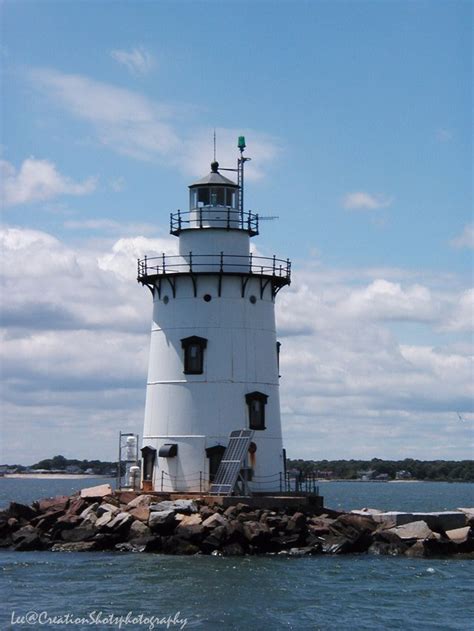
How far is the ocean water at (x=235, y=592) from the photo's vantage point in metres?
25.1

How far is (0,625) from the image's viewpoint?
25.0 metres

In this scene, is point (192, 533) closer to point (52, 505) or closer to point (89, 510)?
point (89, 510)

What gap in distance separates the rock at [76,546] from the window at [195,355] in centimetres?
635

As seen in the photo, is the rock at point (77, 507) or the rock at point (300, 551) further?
the rock at point (77, 507)

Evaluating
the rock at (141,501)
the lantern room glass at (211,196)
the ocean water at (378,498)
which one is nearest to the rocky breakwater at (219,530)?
the rock at (141,501)

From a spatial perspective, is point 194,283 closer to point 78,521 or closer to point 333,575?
point 78,521

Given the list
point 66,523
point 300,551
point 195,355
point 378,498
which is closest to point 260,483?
point 195,355

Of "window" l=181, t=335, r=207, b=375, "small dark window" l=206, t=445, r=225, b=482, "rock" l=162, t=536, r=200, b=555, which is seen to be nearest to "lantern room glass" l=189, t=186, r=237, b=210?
"window" l=181, t=335, r=207, b=375

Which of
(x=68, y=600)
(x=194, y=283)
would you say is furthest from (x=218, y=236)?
(x=68, y=600)

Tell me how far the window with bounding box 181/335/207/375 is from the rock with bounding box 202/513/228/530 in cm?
585

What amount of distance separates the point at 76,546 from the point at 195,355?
706 cm

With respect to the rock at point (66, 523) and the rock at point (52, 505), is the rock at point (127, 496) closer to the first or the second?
the rock at point (66, 523)

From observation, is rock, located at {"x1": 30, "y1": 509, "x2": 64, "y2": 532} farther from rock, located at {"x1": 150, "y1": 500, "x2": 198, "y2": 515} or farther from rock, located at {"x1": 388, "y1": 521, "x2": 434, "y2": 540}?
rock, located at {"x1": 388, "y1": 521, "x2": 434, "y2": 540}

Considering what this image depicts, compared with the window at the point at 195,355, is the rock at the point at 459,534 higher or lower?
lower
